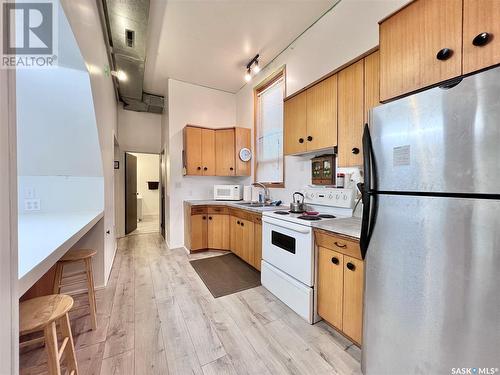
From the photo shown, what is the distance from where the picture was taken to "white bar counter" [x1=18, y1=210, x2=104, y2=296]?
835 mm

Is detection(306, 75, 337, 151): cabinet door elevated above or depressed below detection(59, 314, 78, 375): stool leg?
above

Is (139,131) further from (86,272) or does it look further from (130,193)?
(86,272)

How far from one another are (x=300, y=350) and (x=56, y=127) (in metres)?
3.01

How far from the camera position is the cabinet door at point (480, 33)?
3.07ft

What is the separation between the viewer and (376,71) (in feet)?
5.43

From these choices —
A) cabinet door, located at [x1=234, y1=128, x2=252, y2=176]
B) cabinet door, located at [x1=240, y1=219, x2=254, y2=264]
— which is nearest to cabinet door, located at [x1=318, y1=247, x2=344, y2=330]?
cabinet door, located at [x1=240, y1=219, x2=254, y2=264]

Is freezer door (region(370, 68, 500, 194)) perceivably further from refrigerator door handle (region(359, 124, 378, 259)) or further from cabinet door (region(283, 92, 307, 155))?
cabinet door (region(283, 92, 307, 155))

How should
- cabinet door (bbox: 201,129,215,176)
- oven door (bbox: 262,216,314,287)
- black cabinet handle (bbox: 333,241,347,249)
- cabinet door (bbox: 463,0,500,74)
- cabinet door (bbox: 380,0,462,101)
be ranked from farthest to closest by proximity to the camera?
cabinet door (bbox: 201,129,215,176), oven door (bbox: 262,216,314,287), black cabinet handle (bbox: 333,241,347,249), cabinet door (bbox: 380,0,462,101), cabinet door (bbox: 463,0,500,74)

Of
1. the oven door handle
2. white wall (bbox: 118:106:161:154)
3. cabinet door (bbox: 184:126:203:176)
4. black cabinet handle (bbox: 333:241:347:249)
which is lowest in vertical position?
black cabinet handle (bbox: 333:241:347:249)

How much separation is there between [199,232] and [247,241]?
103cm

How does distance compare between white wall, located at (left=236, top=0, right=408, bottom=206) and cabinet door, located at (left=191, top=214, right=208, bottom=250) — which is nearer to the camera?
white wall, located at (left=236, top=0, right=408, bottom=206)

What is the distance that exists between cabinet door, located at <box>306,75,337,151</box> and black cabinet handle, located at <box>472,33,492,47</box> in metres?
1.05

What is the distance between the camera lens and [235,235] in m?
3.49

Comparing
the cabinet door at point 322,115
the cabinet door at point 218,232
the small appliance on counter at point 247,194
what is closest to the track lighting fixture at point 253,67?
the cabinet door at point 322,115
